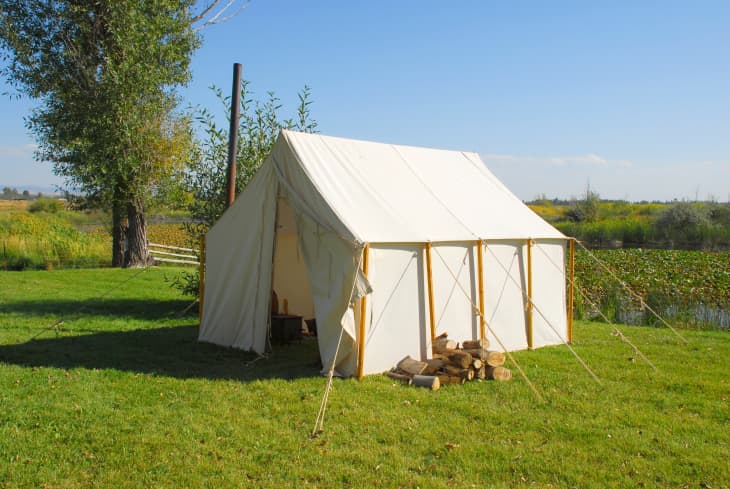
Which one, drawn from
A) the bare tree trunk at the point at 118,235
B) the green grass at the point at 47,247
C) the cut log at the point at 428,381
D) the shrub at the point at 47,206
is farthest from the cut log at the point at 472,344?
the shrub at the point at 47,206

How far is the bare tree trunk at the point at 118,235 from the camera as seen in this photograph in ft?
58.9

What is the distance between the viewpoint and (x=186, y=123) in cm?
1708

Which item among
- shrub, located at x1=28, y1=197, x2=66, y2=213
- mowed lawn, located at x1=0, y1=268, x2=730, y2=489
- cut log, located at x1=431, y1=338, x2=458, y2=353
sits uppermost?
shrub, located at x1=28, y1=197, x2=66, y2=213

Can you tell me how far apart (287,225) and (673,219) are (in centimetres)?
2264

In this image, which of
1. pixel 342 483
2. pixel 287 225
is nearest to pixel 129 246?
pixel 287 225

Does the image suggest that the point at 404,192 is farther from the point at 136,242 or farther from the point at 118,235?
the point at 118,235

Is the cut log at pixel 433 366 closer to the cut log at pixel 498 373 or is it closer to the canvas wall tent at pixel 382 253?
the canvas wall tent at pixel 382 253

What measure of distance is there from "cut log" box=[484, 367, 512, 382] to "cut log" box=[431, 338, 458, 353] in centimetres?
61

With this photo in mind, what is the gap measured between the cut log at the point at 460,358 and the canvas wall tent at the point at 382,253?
0.39m

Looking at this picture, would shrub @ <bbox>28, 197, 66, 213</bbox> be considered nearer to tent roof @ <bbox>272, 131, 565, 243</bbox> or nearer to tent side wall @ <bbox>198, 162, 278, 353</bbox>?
tent side wall @ <bbox>198, 162, 278, 353</bbox>

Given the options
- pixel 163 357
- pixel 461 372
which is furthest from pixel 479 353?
pixel 163 357

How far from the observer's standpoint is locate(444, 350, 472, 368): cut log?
23.9ft

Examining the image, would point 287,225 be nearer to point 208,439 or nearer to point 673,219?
point 208,439

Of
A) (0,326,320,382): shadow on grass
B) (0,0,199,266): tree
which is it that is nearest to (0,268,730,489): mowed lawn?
(0,326,320,382): shadow on grass
